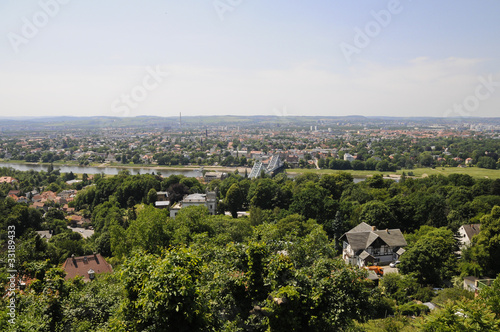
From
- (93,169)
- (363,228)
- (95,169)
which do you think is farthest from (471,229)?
(93,169)

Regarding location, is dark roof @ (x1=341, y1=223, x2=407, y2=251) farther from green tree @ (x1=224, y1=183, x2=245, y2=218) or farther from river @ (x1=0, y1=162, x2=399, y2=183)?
river @ (x1=0, y1=162, x2=399, y2=183)

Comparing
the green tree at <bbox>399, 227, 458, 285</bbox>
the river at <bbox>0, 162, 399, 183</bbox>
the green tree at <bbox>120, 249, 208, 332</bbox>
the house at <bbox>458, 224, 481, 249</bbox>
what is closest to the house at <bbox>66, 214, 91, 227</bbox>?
the green tree at <bbox>399, 227, 458, 285</bbox>

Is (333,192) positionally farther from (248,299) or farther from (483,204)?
(248,299)

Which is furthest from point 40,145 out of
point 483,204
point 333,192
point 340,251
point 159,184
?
point 483,204

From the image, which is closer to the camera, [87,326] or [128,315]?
[128,315]

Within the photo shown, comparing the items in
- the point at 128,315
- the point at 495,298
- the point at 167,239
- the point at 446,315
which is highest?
the point at 128,315
